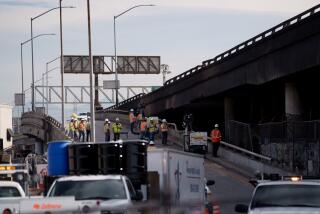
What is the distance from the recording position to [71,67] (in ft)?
376

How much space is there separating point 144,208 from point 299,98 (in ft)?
150

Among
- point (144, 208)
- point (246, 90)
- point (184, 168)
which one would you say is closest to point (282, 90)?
point (246, 90)

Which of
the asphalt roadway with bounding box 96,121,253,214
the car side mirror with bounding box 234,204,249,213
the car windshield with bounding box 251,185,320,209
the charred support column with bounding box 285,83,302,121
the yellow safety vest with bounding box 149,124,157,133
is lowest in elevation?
the asphalt roadway with bounding box 96,121,253,214

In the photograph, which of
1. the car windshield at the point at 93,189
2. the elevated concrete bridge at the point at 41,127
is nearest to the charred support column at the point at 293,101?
the elevated concrete bridge at the point at 41,127

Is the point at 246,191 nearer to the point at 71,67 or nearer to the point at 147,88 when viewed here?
the point at 71,67

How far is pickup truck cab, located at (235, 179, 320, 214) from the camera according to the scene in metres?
16.4

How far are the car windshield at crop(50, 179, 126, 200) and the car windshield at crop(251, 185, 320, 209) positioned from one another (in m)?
2.76

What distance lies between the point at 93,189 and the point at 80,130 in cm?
3981

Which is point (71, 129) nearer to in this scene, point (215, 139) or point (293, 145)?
point (215, 139)

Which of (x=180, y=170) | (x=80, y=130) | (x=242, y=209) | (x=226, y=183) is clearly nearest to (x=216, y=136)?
(x=226, y=183)

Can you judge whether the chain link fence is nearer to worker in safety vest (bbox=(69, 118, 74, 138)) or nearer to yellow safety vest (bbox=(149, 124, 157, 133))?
yellow safety vest (bbox=(149, 124, 157, 133))

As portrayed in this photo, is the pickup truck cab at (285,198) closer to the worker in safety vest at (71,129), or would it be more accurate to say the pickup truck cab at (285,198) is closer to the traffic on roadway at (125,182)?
the traffic on roadway at (125,182)

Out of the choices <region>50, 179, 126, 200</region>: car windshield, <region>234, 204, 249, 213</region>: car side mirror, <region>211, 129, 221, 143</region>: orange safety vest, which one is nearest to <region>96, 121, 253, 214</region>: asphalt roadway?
<region>211, 129, 221, 143</region>: orange safety vest

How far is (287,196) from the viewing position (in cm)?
1739
